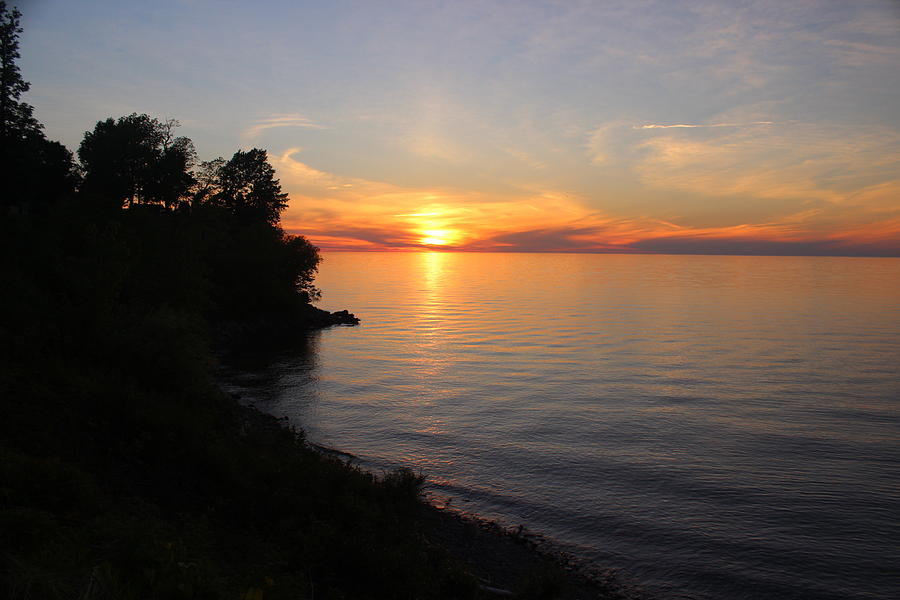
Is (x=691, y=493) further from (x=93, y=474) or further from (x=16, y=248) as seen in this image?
(x=16, y=248)

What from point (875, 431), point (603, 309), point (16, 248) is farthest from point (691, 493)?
point (603, 309)

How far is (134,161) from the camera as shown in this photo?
7875 centimetres

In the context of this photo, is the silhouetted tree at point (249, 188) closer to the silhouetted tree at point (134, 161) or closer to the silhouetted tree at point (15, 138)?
the silhouetted tree at point (134, 161)

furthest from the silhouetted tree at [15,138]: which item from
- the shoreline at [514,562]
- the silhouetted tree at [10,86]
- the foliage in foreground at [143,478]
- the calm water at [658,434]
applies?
the shoreline at [514,562]

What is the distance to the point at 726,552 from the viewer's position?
2033 centimetres

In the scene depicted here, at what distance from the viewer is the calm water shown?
20469mm

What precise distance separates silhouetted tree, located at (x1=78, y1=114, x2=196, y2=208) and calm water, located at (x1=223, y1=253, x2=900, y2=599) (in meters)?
39.3

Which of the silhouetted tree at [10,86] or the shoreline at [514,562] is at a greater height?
the silhouetted tree at [10,86]

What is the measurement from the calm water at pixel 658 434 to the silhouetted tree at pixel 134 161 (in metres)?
39.3

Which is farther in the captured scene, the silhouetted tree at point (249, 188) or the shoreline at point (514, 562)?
the silhouetted tree at point (249, 188)

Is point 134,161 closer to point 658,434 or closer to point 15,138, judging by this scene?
point 15,138

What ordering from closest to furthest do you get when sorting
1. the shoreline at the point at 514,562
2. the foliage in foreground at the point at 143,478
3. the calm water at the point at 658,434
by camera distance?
1. the foliage in foreground at the point at 143,478
2. the shoreline at the point at 514,562
3. the calm water at the point at 658,434

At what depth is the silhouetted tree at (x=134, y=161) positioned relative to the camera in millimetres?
77062

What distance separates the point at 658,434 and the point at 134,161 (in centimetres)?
8133
